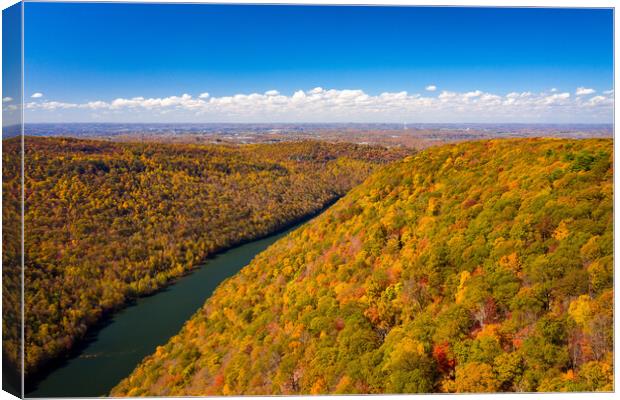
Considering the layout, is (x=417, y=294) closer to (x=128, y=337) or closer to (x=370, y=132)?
(x=128, y=337)

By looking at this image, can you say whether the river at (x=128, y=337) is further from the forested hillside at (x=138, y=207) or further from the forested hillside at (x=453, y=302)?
the forested hillside at (x=453, y=302)

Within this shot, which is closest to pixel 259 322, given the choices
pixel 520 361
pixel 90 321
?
pixel 520 361

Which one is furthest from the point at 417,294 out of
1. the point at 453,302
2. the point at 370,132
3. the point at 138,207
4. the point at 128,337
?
the point at 138,207

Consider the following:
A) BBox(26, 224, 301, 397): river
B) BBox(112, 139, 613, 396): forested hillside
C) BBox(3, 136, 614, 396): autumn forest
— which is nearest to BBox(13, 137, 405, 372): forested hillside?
BBox(3, 136, 614, 396): autumn forest

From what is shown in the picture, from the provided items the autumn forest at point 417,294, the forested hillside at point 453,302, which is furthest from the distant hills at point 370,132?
the forested hillside at point 453,302

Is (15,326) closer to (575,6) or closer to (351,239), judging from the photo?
(351,239)

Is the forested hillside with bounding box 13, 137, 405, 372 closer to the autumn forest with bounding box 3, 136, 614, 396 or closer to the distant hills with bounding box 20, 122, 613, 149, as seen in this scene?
the autumn forest with bounding box 3, 136, 614, 396

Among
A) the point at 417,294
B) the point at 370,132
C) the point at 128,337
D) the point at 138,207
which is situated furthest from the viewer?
the point at 138,207
